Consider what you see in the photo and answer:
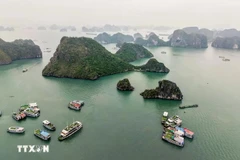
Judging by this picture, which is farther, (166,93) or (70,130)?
(166,93)

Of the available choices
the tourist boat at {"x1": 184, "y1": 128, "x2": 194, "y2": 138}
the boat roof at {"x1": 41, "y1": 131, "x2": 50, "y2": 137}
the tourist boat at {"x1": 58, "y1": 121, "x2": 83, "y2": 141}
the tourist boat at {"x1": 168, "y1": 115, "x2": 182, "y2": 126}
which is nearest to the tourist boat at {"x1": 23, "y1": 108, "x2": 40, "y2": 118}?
the boat roof at {"x1": 41, "y1": 131, "x2": 50, "y2": 137}

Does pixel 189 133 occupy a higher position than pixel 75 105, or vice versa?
pixel 189 133

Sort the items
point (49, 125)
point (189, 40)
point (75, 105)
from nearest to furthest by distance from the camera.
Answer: point (49, 125), point (75, 105), point (189, 40)

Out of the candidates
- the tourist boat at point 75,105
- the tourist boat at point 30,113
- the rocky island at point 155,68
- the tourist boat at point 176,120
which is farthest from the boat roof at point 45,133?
the rocky island at point 155,68

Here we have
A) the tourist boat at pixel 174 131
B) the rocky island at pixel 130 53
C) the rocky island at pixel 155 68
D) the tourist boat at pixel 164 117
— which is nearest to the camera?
the tourist boat at pixel 174 131

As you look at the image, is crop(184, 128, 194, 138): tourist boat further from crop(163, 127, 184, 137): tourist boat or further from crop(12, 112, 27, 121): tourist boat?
crop(12, 112, 27, 121): tourist boat

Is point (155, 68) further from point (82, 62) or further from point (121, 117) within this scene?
point (121, 117)

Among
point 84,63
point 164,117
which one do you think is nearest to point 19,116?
point 164,117

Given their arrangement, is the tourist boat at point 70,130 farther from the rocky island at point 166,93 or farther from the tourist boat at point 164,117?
the rocky island at point 166,93
